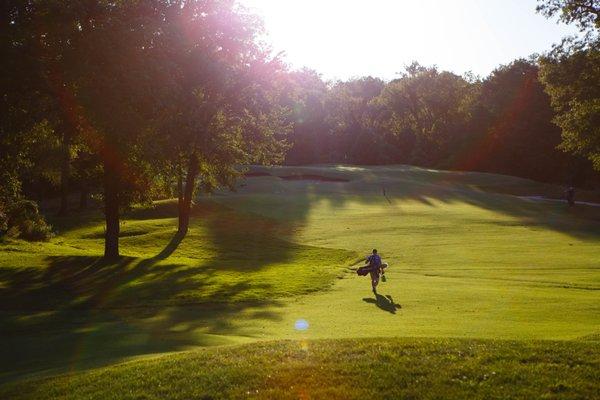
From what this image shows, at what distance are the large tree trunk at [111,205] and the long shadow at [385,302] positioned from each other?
50.2ft

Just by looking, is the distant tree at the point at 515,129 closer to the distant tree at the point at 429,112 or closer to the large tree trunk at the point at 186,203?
the distant tree at the point at 429,112

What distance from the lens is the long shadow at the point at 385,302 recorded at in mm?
23203

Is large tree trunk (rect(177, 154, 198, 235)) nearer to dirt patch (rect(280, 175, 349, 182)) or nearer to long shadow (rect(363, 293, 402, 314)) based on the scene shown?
long shadow (rect(363, 293, 402, 314))

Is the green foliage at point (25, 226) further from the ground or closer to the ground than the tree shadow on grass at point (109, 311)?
further from the ground

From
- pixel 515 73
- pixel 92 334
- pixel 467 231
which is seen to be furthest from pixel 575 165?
pixel 92 334

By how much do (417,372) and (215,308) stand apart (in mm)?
14332

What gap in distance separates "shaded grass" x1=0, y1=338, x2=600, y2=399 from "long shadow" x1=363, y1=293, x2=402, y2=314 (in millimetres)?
9504

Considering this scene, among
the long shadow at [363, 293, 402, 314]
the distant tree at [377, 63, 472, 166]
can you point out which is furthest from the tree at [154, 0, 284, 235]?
the distant tree at [377, 63, 472, 166]

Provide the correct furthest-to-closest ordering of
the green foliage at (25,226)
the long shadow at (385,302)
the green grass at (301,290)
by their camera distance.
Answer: the green foliage at (25,226), the long shadow at (385,302), the green grass at (301,290)

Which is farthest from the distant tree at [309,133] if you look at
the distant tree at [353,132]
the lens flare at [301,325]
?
the lens flare at [301,325]

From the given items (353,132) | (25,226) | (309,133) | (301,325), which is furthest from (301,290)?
(353,132)

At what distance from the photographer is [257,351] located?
13555mm

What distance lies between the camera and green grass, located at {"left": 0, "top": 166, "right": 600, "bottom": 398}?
13.0 metres

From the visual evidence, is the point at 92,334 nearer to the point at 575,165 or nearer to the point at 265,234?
the point at 265,234
